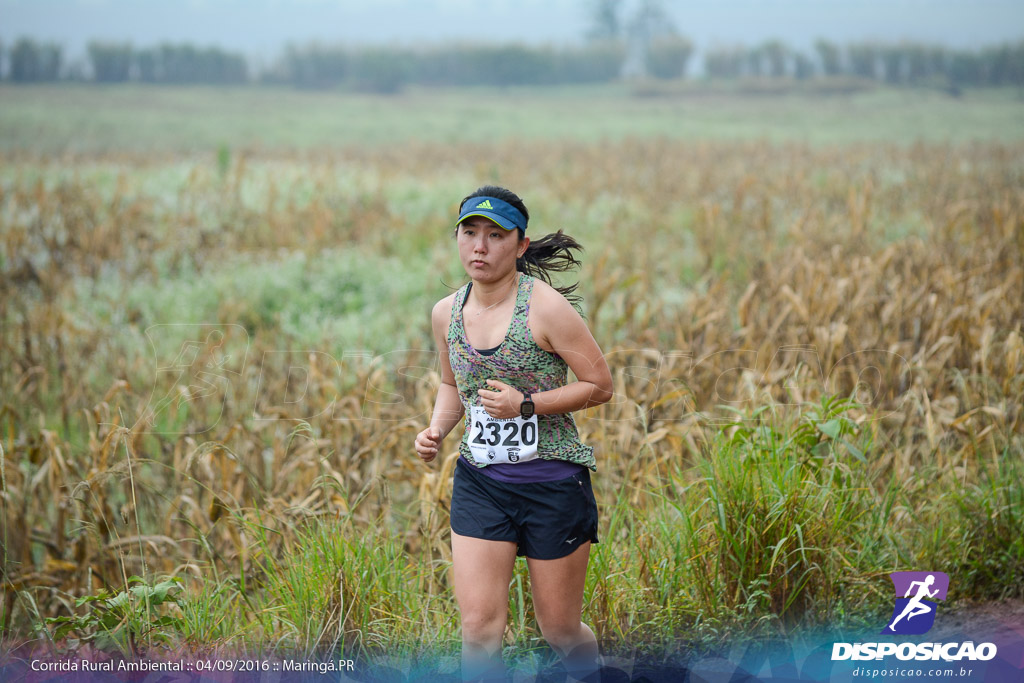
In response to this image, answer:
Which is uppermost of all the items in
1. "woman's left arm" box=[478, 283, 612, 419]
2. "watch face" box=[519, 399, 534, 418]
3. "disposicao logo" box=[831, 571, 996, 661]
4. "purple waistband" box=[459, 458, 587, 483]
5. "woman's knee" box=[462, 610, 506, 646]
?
"woman's left arm" box=[478, 283, 612, 419]

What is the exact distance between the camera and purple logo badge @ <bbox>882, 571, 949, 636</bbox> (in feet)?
10.4

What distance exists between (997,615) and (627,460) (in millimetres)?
1698

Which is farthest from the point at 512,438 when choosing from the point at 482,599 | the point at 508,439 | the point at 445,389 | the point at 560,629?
the point at 560,629

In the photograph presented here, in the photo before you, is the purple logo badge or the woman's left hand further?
the purple logo badge

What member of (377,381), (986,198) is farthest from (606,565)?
(986,198)

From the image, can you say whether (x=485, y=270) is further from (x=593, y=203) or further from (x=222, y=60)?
(x=222, y=60)

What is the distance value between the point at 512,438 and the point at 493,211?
0.65 metres

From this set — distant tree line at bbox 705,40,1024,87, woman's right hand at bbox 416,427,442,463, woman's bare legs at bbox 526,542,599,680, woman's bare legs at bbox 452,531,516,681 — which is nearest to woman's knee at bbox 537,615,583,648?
woman's bare legs at bbox 526,542,599,680

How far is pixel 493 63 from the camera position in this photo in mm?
29203

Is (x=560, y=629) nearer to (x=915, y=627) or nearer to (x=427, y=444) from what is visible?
(x=427, y=444)

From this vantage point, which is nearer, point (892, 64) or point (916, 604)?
point (916, 604)

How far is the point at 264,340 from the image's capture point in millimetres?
8008

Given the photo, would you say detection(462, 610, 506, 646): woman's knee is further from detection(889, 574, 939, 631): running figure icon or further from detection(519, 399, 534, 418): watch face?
detection(889, 574, 939, 631): running figure icon

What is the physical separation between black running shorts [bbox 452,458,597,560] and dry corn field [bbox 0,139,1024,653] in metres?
0.71
